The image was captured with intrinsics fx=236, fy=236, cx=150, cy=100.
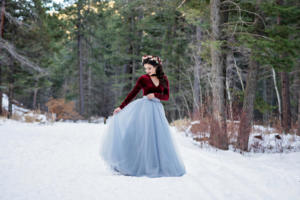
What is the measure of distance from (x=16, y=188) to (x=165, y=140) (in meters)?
2.25

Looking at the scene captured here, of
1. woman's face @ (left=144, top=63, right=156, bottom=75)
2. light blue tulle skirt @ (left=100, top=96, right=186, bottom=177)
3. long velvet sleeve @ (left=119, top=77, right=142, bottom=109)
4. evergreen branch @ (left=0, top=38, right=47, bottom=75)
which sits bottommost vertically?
light blue tulle skirt @ (left=100, top=96, right=186, bottom=177)

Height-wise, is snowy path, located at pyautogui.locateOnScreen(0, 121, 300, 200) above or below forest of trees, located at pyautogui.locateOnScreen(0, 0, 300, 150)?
below

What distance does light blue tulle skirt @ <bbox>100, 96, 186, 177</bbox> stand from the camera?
3.80 m

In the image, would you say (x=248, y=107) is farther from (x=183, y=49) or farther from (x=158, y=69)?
(x=183, y=49)

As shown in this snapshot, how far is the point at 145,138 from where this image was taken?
387cm

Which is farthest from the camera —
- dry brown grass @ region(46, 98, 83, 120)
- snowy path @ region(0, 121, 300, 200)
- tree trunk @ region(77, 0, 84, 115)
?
tree trunk @ region(77, 0, 84, 115)

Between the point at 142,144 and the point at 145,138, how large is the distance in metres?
0.11

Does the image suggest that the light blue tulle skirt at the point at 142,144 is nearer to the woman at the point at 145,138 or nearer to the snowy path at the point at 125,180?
the woman at the point at 145,138

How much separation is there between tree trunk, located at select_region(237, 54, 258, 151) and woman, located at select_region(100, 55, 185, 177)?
380 cm

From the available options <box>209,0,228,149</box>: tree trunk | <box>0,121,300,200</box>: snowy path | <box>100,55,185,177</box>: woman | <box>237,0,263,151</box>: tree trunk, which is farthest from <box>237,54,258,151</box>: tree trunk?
<box>100,55,185,177</box>: woman

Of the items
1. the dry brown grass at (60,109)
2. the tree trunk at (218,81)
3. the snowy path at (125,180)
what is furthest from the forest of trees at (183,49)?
the snowy path at (125,180)

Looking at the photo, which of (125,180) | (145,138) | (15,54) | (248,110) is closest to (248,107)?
(248,110)

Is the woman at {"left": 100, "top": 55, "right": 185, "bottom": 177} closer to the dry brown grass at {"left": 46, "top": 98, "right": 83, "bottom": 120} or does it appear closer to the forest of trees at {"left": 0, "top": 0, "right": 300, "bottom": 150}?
the forest of trees at {"left": 0, "top": 0, "right": 300, "bottom": 150}

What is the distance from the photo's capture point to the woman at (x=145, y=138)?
150 inches
